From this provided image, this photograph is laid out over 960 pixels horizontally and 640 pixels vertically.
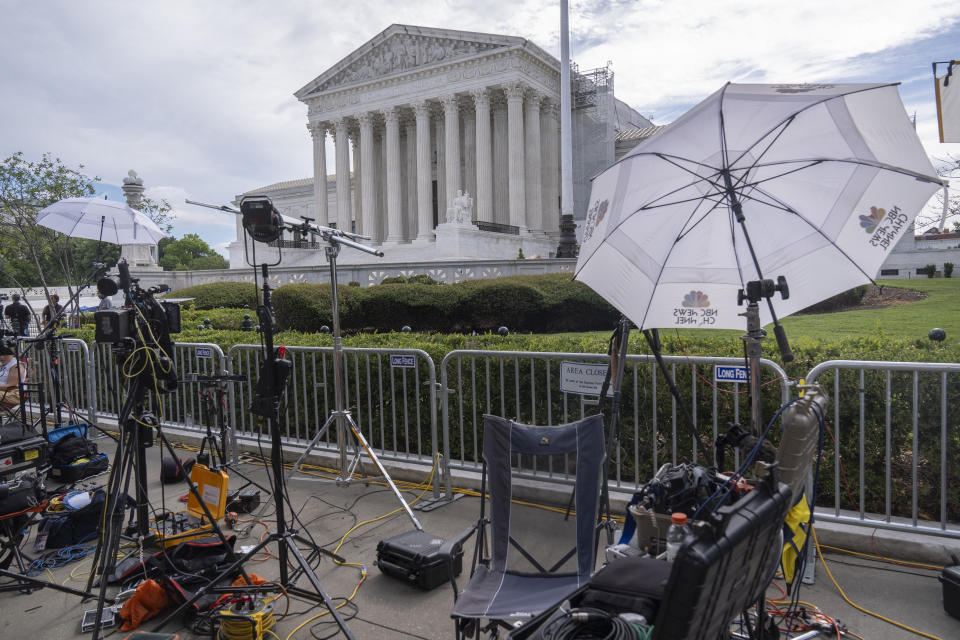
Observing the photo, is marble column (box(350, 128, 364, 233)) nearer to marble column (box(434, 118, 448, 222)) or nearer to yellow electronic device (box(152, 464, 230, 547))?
marble column (box(434, 118, 448, 222))

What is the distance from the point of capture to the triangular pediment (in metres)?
40.2

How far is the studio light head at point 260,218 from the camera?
147 inches

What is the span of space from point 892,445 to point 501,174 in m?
41.3

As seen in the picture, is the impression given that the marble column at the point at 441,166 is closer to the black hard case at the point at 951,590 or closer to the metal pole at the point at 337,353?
the metal pole at the point at 337,353

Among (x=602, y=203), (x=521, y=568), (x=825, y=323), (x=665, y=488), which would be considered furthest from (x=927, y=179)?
(x=825, y=323)

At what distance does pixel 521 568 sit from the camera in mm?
3277

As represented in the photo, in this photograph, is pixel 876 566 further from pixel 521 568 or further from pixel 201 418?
pixel 201 418

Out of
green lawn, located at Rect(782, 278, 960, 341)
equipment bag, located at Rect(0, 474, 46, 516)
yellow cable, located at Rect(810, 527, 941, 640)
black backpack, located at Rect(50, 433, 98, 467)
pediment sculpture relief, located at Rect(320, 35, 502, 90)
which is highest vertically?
pediment sculpture relief, located at Rect(320, 35, 502, 90)

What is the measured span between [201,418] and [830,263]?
7319 mm

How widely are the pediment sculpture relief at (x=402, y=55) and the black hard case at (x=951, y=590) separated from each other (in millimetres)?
40802

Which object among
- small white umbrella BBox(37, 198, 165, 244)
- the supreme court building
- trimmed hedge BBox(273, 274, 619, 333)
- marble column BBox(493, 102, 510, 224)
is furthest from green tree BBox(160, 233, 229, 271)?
small white umbrella BBox(37, 198, 165, 244)

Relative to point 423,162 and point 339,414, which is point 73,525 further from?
point 423,162

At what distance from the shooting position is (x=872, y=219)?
10.1ft

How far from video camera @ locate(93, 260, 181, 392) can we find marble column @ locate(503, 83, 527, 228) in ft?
118
